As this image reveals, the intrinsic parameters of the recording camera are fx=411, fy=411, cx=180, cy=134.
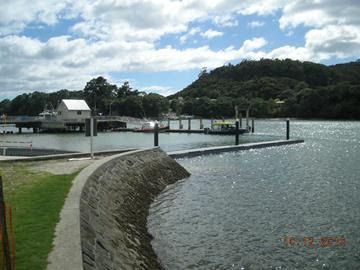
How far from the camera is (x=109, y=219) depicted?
442 inches

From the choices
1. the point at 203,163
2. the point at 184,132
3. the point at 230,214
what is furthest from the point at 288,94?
the point at 230,214

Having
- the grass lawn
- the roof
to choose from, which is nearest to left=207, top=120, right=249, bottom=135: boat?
the roof

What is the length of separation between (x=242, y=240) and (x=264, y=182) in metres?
10.9

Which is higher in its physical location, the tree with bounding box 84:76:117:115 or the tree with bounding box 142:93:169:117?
the tree with bounding box 84:76:117:115

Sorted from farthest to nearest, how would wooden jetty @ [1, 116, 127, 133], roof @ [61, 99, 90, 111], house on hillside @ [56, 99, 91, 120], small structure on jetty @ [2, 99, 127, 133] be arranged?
1. roof @ [61, 99, 90, 111]
2. house on hillside @ [56, 99, 91, 120]
3. small structure on jetty @ [2, 99, 127, 133]
4. wooden jetty @ [1, 116, 127, 133]

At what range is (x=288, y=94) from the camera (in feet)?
639

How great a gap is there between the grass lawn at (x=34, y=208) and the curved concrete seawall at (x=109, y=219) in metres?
0.20

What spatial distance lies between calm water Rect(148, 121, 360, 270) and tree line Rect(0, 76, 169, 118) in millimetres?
137556

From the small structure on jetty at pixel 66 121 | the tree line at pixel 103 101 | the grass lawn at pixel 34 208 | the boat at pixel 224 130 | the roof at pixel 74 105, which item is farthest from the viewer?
the tree line at pixel 103 101

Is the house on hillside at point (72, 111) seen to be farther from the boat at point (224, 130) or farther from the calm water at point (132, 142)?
the boat at point (224, 130)

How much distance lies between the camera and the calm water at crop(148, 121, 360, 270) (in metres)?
11.2

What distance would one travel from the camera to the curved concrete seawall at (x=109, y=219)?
24.2ft

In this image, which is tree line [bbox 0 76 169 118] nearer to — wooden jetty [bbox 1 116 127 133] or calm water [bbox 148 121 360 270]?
wooden jetty [bbox 1 116 127 133]

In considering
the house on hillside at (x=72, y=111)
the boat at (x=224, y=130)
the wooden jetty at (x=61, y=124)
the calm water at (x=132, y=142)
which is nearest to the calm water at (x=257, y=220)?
the calm water at (x=132, y=142)
